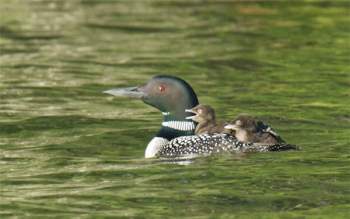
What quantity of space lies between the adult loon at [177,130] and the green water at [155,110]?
5.3 inches

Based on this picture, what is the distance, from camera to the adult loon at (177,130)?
1453 centimetres

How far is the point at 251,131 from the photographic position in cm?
1449

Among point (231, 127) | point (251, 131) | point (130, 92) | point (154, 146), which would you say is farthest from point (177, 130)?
point (251, 131)

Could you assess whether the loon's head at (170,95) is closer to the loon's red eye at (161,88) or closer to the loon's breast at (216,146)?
the loon's red eye at (161,88)

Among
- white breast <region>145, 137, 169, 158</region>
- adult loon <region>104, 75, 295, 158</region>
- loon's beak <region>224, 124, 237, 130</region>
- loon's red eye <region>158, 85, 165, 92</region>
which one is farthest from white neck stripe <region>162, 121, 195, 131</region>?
loon's beak <region>224, 124, 237, 130</region>

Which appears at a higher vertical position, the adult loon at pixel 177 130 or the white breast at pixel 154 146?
the adult loon at pixel 177 130

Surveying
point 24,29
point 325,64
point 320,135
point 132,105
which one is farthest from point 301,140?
point 24,29

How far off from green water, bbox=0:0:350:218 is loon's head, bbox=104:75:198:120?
62cm

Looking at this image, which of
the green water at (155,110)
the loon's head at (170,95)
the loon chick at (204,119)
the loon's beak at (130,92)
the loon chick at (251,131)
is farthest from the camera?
the loon's beak at (130,92)

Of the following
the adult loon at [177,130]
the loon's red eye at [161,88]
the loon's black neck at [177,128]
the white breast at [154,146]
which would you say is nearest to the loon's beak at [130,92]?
the adult loon at [177,130]

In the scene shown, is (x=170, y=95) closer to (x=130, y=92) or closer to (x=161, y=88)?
(x=161, y=88)

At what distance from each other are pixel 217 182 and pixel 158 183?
53cm

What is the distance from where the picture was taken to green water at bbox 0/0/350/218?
12812 millimetres

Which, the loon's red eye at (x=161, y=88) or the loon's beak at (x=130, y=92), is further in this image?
the loon's beak at (x=130, y=92)
